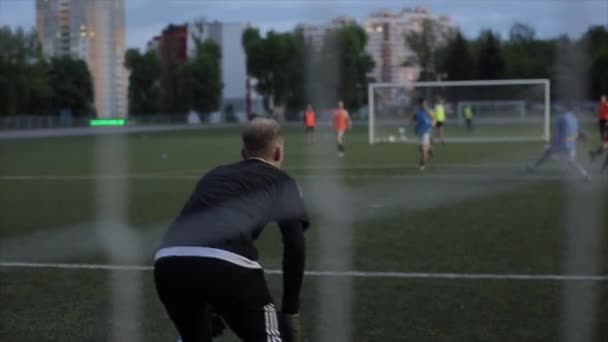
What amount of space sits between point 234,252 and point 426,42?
0.98m

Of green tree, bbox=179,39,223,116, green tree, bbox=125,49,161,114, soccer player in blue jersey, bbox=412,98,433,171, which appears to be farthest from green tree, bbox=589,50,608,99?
soccer player in blue jersey, bbox=412,98,433,171

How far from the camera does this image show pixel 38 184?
15672mm

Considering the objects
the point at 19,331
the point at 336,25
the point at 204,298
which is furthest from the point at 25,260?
the point at 336,25

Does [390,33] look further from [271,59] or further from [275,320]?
[275,320]

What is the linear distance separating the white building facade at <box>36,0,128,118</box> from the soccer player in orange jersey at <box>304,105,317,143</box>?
2.15 ft

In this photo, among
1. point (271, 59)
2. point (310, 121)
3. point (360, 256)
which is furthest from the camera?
point (360, 256)

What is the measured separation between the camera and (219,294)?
9.73ft

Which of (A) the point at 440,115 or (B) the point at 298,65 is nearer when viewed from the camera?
(B) the point at 298,65

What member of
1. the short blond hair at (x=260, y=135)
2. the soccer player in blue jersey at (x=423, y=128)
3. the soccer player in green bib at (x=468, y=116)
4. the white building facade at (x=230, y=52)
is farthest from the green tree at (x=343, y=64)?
the soccer player in green bib at (x=468, y=116)

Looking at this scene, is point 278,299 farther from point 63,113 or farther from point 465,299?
point 63,113

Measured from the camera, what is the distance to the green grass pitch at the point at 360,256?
3307mm

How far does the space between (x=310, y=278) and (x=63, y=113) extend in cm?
329

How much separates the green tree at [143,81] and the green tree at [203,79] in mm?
126

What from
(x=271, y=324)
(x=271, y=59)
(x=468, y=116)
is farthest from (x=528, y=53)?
(x=468, y=116)
